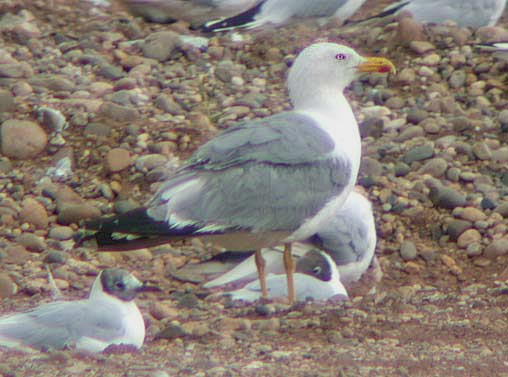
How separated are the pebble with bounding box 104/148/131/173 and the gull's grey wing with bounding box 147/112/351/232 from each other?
5.49ft

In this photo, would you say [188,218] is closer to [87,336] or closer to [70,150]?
[87,336]

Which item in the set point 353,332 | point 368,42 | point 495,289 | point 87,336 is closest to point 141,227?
point 87,336

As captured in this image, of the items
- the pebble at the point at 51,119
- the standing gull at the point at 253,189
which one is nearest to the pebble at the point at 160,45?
the pebble at the point at 51,119

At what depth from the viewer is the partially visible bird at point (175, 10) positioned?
984cm

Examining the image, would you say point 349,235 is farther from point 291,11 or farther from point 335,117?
point 291,11

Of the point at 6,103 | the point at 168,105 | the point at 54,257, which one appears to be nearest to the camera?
the point at 54,257

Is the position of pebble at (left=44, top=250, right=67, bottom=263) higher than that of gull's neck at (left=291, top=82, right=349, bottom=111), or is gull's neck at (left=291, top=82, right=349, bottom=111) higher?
gull's neck at (left=291, top=82, right=349, bottom=111)

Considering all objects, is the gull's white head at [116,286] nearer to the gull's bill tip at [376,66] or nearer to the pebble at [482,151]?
the gull's bill tip at [376,66]

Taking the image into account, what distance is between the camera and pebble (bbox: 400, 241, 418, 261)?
693 cm

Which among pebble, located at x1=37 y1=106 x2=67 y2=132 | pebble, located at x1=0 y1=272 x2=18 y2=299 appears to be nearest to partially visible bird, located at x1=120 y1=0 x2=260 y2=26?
pebble, located at x1=37 y1=106 x2=67 y2=132

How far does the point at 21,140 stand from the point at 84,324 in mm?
2602

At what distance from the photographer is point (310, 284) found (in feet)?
20.5

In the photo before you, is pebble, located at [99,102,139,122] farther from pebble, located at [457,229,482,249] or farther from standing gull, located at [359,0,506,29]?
standing gull, located at [359,0,506,29]

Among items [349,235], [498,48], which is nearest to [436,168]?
[349,235]
